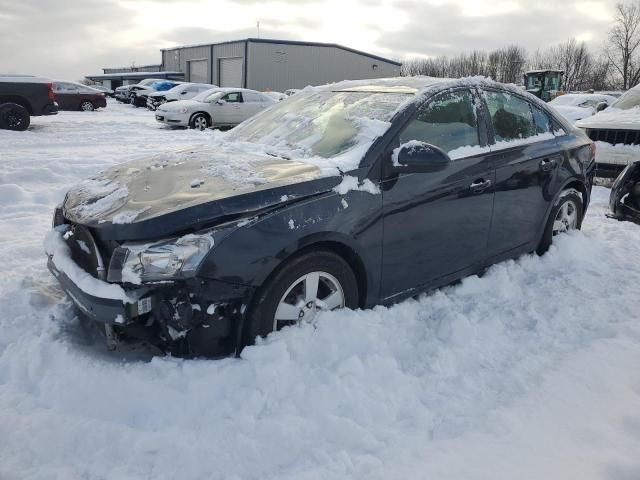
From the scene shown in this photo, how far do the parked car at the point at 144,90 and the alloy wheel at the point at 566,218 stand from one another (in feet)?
81.1

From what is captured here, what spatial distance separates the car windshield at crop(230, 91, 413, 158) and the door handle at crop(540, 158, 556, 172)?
148 cm

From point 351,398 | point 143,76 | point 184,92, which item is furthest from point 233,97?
point 143,76

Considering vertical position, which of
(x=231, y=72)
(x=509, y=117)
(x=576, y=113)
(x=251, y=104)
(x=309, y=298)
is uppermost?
(x=231, y=72)

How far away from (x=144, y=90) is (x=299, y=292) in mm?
27143

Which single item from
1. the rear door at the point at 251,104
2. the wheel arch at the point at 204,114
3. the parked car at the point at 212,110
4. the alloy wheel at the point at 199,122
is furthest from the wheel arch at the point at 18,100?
the rear door at the point at 251,104

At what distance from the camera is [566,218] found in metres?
4.76

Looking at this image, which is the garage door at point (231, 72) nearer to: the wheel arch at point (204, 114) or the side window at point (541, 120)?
the wheel arch at point (204, 114)

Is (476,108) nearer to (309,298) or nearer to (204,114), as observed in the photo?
(309,298)

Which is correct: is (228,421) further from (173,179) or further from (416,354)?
(173,179)

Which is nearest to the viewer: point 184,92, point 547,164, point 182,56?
point 547,164

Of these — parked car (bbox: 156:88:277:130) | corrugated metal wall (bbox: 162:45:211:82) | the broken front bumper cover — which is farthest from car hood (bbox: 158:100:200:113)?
corrugated metal wall (bbox: 162:45:211:82)

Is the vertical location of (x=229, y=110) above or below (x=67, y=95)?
below

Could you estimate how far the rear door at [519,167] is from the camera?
3904mm

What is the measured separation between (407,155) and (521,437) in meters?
1.66
